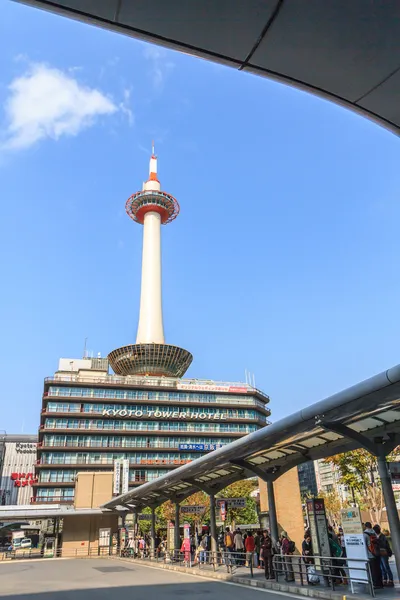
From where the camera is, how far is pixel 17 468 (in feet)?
318

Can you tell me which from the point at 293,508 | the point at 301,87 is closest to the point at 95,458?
the point at 293,508

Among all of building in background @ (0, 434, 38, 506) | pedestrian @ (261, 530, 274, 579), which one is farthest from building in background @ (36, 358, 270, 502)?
pedestrian @ (261, 530, 274, 579)

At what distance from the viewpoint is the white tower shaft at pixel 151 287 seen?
99812 mm

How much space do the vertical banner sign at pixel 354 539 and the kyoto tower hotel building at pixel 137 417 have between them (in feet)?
216

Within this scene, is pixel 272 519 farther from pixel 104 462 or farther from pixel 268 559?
pixel 104 462

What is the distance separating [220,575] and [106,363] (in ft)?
324

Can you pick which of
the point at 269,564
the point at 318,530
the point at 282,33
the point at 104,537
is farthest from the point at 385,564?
the point at 104,537

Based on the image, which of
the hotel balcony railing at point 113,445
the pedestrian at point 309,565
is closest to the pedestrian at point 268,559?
the pedestrian at point 309,565

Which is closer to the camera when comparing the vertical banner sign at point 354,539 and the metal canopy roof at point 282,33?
the metal canopy roof at point 282,33

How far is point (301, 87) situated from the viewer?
108 inches

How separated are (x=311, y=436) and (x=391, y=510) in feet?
9.60

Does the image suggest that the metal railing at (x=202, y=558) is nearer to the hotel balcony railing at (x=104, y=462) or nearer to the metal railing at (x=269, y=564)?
the metal railing at (x=269, y=564)

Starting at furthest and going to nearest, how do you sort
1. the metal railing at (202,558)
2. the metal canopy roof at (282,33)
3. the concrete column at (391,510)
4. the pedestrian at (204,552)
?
the pedestrian at (204,552) < the metal railing at (202,558) < the concrete column at (391,510) < the metal canopy roof at (282,33)

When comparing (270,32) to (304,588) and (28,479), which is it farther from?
(28,479)
